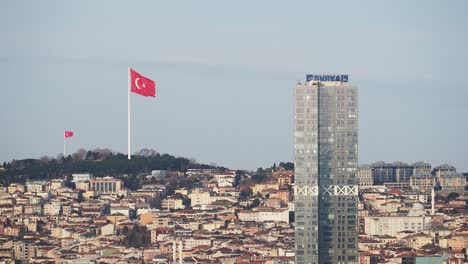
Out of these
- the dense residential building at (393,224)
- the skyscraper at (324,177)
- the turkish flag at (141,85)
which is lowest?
the dense residential building at (393,224)

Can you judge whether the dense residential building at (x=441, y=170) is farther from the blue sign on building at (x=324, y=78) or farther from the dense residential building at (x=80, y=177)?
the blue sign on building at (x=324, y=78)

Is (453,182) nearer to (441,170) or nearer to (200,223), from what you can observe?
(441,170)

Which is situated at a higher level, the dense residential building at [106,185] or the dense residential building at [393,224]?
the dense residential building at [106,185]

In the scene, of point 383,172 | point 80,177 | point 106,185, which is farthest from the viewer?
point 383,172

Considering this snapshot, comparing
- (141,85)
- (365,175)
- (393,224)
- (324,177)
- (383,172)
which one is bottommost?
(393,224)

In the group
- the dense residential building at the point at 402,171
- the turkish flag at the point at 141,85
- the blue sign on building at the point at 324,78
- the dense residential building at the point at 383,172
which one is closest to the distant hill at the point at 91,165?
the dense residential building at the point at 383,172

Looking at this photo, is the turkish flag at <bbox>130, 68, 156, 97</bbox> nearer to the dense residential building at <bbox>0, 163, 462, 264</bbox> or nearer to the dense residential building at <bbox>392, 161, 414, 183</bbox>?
the dense residential building at <bbox>0, 163, 462, 264</bbox>

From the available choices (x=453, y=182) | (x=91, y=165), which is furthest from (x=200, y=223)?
(x=453, y=182)

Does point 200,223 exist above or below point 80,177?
→ below
